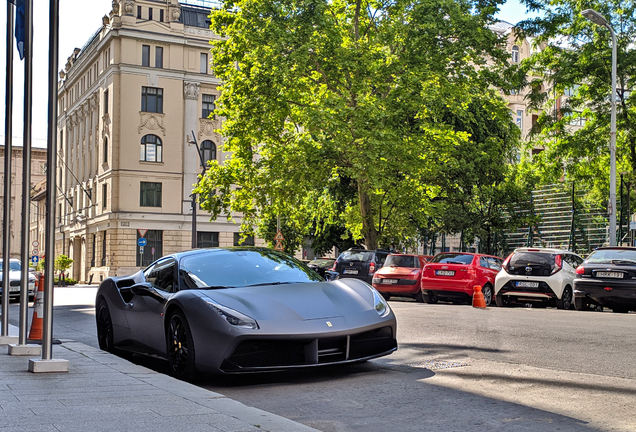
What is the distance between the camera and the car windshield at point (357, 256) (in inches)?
1072

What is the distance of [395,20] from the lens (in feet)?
98.9

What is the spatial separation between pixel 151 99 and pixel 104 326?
51.2m

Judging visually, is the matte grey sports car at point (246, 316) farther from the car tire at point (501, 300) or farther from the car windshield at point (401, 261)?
the car windshield at point (401, 261)

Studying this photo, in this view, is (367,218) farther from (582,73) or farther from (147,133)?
Result: (147,133)

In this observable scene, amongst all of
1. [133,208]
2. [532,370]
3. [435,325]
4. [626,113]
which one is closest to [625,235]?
[626,113]

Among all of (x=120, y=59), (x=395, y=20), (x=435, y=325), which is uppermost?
(x=120, y=59)

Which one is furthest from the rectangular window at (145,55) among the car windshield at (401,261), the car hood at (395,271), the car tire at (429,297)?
the car tire at (429,297)

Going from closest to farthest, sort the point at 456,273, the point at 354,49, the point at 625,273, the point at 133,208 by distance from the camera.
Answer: the point at 625,273
the point at 456,273
the point at 354,49
the point at 133,208

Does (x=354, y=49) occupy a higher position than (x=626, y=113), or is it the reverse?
(x=354, y=49)

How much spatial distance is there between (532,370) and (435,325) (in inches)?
193

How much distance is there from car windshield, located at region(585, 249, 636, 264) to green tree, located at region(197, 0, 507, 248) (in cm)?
1150

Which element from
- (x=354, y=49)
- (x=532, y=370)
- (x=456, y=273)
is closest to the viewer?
(x=532, y=370)

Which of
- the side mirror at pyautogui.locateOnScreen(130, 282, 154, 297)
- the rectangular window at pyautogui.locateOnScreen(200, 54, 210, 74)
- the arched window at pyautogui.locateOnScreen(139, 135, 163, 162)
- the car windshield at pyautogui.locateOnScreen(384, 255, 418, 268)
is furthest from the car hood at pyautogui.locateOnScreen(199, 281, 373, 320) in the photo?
the rectangular window at pyautogui.locateOnScreen(200, 54, 210, 74)

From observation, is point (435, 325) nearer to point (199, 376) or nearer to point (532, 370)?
point (532, 370)
